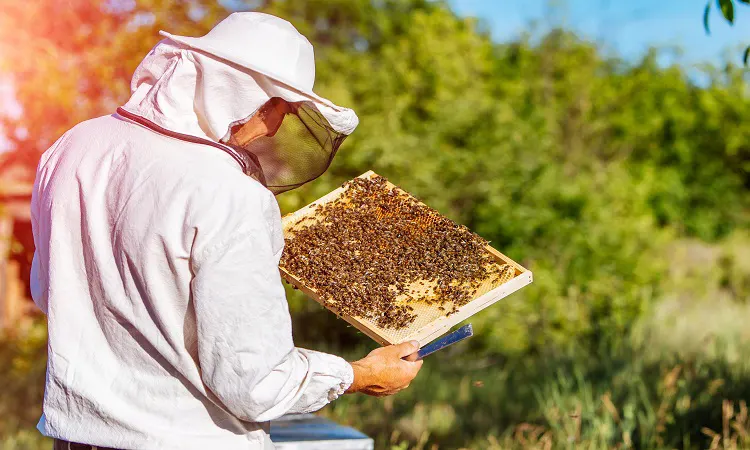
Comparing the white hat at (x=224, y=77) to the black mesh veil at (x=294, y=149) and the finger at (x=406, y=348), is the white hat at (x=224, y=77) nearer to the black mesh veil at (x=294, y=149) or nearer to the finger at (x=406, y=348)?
the black mesh veil at (x=294, y=149)

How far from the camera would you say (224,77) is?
219 cm

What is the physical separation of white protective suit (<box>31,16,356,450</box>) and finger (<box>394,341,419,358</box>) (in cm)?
33

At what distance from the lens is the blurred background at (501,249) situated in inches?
222

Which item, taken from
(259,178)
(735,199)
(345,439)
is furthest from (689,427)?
(735,199)

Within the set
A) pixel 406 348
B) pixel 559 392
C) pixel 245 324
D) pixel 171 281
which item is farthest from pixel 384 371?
pixel 559 392

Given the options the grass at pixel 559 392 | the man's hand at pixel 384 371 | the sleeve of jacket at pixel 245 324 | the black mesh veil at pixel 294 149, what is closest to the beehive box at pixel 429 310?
the man's hand at pixel 384 371

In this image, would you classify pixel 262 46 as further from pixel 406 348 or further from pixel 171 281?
pixel 406 348

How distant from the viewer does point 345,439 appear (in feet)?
12.0

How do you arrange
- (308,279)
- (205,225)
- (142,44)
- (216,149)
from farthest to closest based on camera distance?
(142,44), (308,279), (216,149), (205,225)

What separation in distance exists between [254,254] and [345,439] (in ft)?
6.16

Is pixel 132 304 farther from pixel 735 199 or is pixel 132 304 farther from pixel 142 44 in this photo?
pixel 735 199

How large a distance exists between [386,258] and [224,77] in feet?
3.82

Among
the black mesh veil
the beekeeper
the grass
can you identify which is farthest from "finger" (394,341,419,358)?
the grass

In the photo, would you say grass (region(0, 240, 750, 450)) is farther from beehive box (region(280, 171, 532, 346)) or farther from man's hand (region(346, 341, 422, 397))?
man's hand (region(346, 341, 422, 397))
